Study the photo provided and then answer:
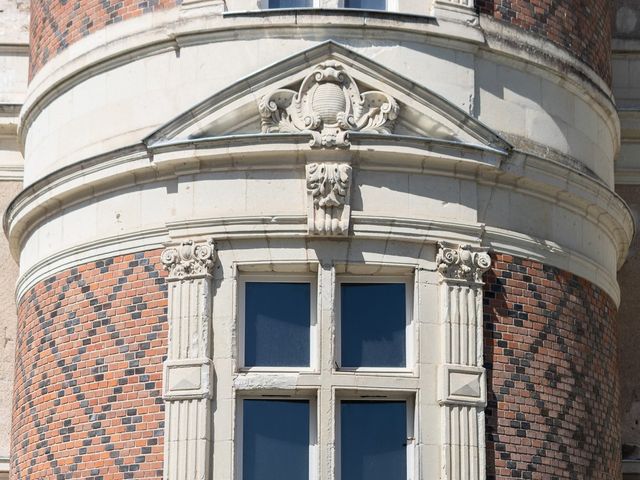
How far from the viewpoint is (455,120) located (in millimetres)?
17969

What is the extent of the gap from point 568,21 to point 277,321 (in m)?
Answer: 4.53

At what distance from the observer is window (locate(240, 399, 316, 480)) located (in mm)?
17234

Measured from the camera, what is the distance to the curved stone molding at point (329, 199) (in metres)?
17.4

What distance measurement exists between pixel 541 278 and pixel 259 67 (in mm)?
3422

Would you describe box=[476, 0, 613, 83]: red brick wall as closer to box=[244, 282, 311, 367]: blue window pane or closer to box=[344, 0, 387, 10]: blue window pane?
box=[344, 0, 387, 10]: blue window pane

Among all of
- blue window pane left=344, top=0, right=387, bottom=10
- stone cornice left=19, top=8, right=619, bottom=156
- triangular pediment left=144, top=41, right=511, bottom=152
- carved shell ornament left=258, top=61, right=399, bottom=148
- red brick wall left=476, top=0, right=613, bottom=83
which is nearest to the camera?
carved shell ornament left=258, top=61, right=399, bottom=148

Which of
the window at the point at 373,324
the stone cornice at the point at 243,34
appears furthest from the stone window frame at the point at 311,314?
the stone cornice at the point at 243,34

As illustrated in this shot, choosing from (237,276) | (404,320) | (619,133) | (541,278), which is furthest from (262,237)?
(619,133)

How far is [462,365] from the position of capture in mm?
17406

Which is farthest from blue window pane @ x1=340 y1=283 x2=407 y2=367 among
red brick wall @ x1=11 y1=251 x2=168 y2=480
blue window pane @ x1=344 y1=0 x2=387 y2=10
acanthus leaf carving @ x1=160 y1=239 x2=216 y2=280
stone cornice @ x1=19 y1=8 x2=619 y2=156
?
blue window pane @ x1=344 y1=0 x2=387 y2=10

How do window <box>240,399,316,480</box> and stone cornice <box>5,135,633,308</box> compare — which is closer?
window <box>240,399,316,480</box>

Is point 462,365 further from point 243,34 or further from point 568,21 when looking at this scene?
point 568,21

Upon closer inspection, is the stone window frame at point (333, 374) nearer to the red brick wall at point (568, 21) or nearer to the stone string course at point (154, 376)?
the stone string course at point (154, 376)

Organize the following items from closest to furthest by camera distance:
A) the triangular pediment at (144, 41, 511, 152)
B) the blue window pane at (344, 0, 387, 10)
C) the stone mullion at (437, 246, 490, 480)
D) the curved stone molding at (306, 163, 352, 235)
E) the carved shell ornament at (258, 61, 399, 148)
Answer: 1. the stone mullion at (437, 246, 490, 480)
2. the curved stone molding at (306, 163, 352, 235)
3. the carved shell ornament at (258, 61, 399, 148)
4. the triangular pediment at (144, 41, 511, 152)
5. the blue window pane at (344, 0, 387, 10)
